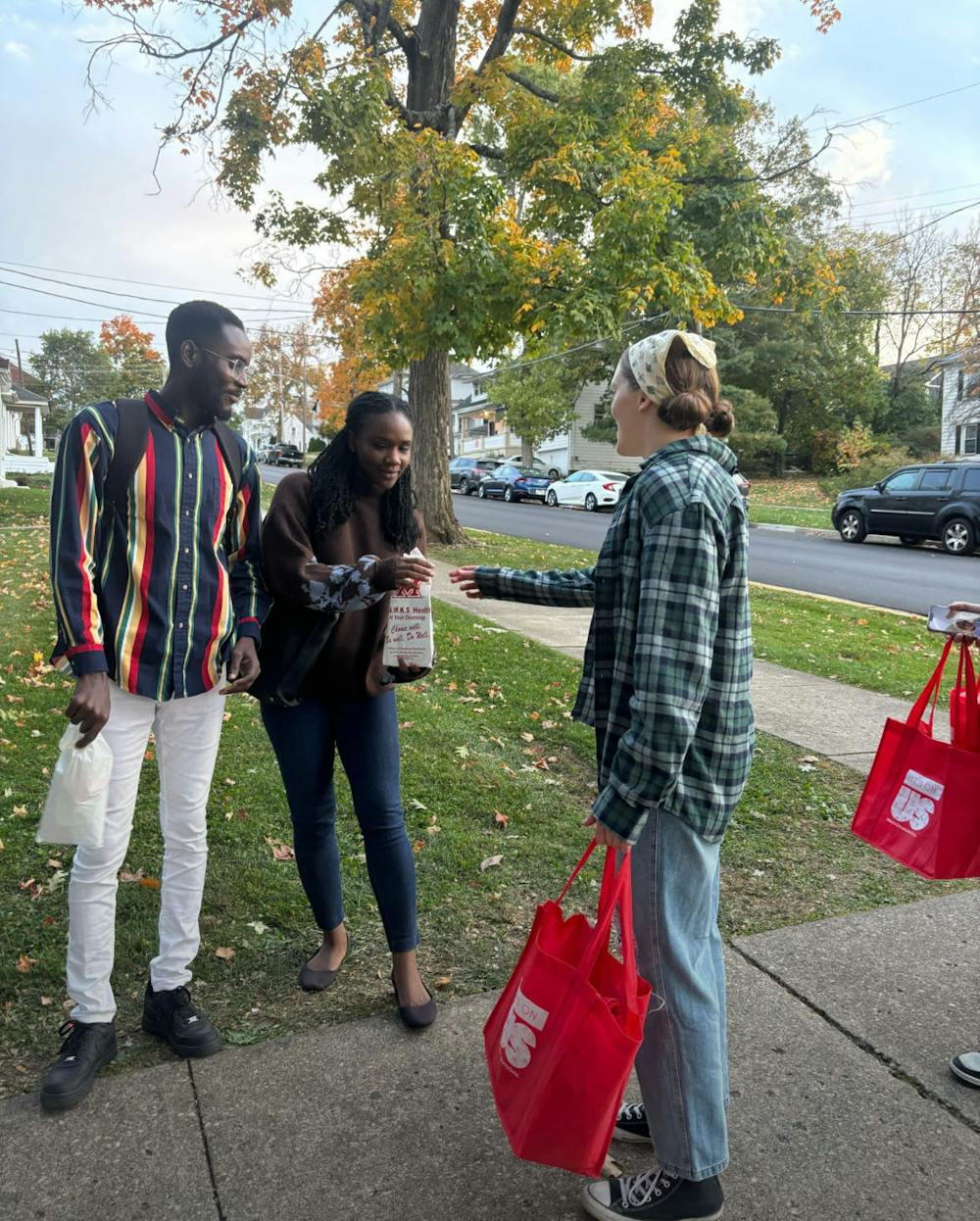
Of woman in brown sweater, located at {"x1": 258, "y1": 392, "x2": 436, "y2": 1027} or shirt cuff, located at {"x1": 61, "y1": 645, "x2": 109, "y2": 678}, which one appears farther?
woman in brown sweater, located at {"x1": 258, "y1": 392, "x2": 436, "y2": 1027}

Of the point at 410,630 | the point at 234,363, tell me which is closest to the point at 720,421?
the point at 410,630

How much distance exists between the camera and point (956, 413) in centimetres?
4138

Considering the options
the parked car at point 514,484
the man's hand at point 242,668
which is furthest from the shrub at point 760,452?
the man's hand at point 242,668

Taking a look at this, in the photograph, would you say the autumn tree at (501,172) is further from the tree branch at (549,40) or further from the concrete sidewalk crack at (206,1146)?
the concrete sidewalk crack at (206,1146)

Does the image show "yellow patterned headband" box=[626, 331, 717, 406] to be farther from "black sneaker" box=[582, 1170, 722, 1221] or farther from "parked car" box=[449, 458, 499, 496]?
"parked car" box=[449, 458, 499, 496]

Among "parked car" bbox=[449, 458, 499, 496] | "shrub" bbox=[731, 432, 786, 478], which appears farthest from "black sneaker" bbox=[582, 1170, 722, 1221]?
"shrub" bbox=[731, 432, 786, 478]

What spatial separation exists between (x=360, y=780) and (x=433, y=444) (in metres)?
11.7

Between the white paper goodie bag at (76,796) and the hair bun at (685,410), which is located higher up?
the hair bun at (685,410)

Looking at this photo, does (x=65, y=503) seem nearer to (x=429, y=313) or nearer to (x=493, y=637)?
(x=493, y=637)

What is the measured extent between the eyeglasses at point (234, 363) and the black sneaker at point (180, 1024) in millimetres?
1749

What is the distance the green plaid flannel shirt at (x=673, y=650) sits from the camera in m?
1.81

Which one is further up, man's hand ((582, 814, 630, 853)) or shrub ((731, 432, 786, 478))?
shrub ((731, 432, 786, 478))

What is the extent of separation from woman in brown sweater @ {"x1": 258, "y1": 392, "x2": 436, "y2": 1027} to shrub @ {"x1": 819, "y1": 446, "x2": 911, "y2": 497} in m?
28.2

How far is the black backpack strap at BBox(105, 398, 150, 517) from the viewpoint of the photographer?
238cm
